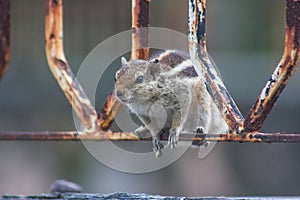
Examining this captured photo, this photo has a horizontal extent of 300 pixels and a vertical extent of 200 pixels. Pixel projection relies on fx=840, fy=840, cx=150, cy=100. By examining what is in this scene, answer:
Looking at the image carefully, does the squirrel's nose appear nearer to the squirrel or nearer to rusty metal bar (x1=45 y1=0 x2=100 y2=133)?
the squirrel

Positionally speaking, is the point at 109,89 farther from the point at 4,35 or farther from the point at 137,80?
the point at 4,35

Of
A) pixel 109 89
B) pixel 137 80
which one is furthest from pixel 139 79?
pixel 109 89

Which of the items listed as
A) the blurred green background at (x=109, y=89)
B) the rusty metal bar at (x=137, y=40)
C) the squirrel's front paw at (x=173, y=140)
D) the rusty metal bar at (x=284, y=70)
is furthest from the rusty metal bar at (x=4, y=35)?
the blurred green background at (x=109, y=89)

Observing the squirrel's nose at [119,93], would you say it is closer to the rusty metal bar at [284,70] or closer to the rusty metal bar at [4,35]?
the rusty metal bar at [4,35]

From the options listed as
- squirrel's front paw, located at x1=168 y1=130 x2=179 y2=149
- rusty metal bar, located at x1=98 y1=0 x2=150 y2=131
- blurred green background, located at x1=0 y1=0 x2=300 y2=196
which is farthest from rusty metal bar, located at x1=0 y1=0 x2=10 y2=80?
blurred green background, located at x1=0 y1=0 x2=300 y2=196

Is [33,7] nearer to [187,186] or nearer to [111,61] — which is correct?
[111,61]
